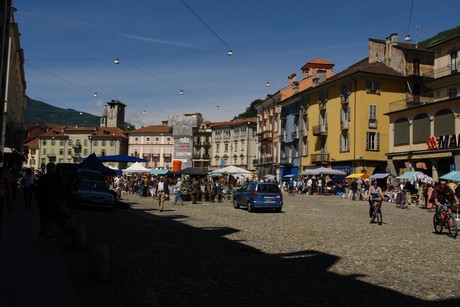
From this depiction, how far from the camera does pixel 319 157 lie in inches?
2295

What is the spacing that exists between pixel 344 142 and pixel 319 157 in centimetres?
537

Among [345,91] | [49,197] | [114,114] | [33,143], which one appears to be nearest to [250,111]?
[114,114]

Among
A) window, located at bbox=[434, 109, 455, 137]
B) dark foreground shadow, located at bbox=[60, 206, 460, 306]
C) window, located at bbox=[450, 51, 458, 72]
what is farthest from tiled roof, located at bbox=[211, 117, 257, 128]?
dark foreground shadow, located at bbox=[60, 206, 460, 306]

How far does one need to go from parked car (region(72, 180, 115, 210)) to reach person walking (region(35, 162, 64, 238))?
425 inches

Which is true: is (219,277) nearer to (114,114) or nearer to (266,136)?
(266,136)

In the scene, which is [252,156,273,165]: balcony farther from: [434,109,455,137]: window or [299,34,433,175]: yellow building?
[434,109,455,137]: window

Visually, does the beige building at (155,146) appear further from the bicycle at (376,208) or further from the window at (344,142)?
the bicycle at (376,208)

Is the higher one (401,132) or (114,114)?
(114,114)

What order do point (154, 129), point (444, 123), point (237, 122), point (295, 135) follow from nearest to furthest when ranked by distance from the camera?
point (444, 123), point (295, 135), point (237, 122), point (154, 129)

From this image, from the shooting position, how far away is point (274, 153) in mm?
76438

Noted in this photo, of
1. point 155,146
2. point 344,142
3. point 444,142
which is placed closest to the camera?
point 444,142

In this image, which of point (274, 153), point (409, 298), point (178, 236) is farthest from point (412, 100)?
point (409, 298)

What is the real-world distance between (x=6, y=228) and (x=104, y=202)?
887 centimetres

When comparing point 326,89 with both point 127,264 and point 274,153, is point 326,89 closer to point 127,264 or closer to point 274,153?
point 274,153
